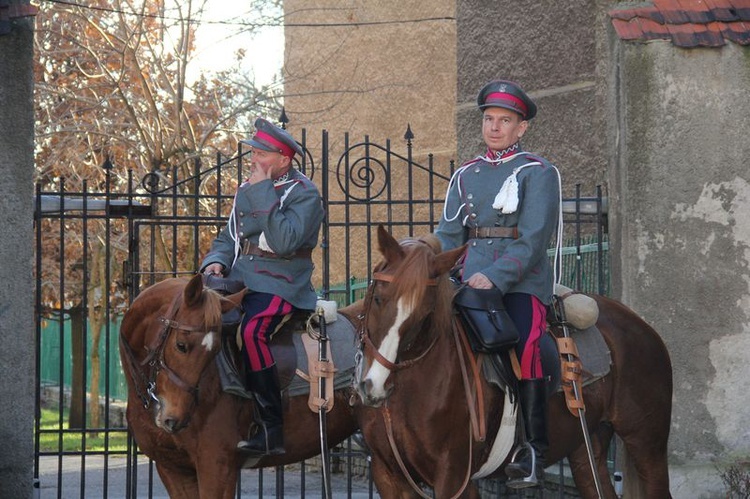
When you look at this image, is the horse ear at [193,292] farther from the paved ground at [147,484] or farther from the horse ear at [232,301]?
the paved ground at [147,484]

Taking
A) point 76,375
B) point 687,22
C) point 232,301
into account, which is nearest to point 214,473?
point 232,301

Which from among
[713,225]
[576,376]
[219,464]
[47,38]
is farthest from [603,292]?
[47,38]

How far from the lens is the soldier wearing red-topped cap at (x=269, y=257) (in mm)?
6566

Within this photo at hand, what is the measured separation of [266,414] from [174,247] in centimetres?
371

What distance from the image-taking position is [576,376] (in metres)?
6.45

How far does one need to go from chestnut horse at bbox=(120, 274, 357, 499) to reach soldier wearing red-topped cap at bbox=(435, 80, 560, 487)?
1264 mm

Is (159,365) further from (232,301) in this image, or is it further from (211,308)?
(232,301)

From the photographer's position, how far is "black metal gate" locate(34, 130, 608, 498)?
878 centimetres

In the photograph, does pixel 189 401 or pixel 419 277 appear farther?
pixel 189 401

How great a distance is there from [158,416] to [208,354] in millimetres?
395

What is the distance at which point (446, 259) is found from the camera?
5547mm

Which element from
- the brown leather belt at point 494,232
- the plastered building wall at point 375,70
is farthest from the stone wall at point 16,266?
the plastered building wall at point 375,70

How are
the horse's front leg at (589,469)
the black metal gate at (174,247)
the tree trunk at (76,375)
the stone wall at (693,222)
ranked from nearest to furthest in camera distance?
the horse's front leg at (589,469), the stone wall at (693,222), the black metal gate at (174,247), the tree trunk at (76,375)

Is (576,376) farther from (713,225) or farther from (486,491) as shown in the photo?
(486,491)
